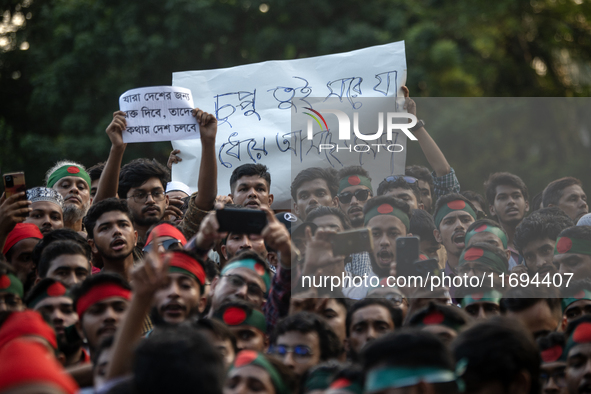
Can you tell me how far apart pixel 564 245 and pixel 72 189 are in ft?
12.1

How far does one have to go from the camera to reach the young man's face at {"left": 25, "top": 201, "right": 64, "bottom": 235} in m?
5.20

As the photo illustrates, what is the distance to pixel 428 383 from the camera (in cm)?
257

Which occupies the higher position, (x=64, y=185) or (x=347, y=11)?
(x=347, y=11)

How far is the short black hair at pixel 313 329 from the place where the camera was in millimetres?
3641

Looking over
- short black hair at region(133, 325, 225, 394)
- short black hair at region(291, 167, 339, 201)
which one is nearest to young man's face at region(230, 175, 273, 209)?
short black hair at region(291, 167, 339, 201)

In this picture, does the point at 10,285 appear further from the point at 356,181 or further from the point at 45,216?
the point at 356,181

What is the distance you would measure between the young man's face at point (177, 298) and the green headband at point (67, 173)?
2.42 metres

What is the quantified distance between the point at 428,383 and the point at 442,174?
2751 mm

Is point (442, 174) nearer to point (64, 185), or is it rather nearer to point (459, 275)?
point (459, 275)

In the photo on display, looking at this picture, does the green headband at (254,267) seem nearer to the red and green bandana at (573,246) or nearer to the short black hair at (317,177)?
the short black hair at (317,177)

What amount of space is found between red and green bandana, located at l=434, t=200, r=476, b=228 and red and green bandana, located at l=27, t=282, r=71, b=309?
8.46 ft

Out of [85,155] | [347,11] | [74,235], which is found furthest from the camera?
[347,11]

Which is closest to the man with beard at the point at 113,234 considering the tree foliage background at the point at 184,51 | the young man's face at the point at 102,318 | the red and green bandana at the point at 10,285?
the red and green bandana at the point at 10,285

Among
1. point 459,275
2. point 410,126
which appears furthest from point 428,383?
point 410,126
